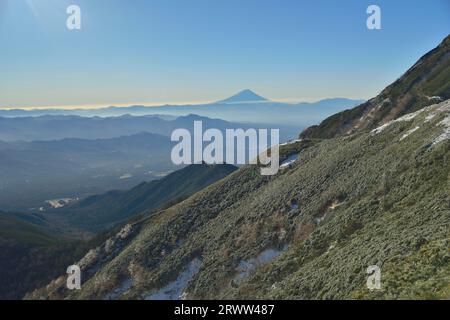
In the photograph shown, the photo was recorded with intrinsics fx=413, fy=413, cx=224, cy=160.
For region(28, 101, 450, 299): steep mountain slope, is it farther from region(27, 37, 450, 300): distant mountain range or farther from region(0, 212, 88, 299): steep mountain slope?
region(0, 212, 88, 299): steep mountain slope

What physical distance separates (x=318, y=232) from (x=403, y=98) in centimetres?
11549

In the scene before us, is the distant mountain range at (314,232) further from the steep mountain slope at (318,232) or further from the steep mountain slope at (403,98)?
the steep mountain slope at (403,98)

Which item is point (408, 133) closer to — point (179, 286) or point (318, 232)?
point (318, 232)

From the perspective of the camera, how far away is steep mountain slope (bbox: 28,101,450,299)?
24.0 meters

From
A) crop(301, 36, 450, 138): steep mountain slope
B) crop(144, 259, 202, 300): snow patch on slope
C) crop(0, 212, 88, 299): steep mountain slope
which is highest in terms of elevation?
crop(301, 36, 450, 138): steep mountain slope

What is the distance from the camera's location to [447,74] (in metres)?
134

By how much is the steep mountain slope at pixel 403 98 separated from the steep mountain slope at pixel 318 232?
7221cm

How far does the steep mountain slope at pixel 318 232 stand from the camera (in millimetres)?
23984

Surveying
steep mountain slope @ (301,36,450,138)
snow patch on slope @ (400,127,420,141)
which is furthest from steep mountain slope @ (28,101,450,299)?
steep mountain slope @ (301,36,450,138)

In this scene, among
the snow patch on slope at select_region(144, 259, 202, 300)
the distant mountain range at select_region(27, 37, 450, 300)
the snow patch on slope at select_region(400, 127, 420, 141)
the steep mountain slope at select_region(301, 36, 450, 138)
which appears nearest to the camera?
the distant mountain range at select_region(27, 37, 450, 300)

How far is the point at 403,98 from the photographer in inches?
5374

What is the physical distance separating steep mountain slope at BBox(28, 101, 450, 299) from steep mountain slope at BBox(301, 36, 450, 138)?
7221 centimetres
